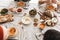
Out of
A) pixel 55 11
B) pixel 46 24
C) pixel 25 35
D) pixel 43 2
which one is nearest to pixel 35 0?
pixel 43 2

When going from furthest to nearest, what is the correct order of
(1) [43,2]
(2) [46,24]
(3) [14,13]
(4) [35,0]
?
1. (4) [35,0]
2. (1) [43,2]
3. (3) [14,13]
4. (2) [46,24]

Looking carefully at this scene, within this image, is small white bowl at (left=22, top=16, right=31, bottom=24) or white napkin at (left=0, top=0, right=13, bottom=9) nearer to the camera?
small white bowl at (left=22, top=16, right=31, bottom=24)

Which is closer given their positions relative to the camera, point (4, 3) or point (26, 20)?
point (26, 20)

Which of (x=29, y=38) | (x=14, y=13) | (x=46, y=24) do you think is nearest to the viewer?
(x=29, y=38)

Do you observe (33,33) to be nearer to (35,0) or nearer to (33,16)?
(33,16)

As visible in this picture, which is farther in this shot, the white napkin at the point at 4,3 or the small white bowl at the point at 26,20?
the white napkin at the point at 4,3

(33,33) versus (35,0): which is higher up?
(35,0)

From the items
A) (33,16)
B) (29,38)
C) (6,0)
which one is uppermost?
(6,0)

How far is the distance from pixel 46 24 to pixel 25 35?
0.64ft

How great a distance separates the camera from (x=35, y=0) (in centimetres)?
144

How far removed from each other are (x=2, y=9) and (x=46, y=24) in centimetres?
39

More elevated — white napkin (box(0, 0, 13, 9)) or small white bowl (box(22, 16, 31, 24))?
white napkin (box(0, 0, 13, 9))

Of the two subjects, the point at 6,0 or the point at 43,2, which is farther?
the point at 6,0

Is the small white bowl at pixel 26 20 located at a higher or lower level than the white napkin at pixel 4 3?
lower
